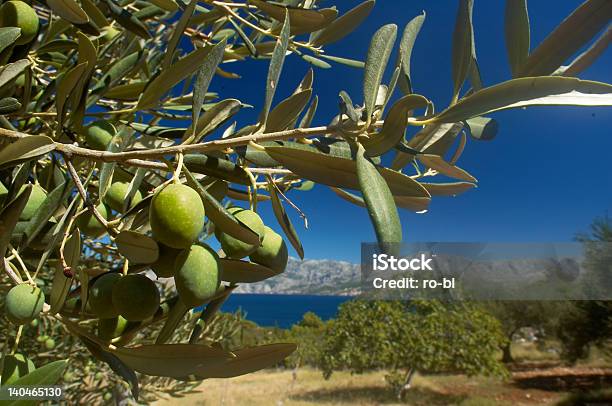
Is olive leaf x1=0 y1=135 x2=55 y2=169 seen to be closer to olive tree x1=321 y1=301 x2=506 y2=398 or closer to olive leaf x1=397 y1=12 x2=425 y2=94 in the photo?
olive leaf x1=397 y1=12 x2=425 y2=94

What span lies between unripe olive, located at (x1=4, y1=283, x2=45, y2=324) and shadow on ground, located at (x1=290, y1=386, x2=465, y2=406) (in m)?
15.0

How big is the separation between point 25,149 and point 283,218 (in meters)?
0.39

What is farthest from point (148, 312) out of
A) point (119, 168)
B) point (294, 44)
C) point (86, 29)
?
point (294, 44)

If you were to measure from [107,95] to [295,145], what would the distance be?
598mm

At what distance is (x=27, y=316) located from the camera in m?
0.77

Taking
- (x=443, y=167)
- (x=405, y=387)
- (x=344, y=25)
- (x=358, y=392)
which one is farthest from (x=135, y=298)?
(x=358, y=392)

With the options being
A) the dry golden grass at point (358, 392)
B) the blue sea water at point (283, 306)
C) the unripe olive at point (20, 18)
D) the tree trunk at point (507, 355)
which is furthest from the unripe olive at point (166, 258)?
the blue sea water at point (283, 306)

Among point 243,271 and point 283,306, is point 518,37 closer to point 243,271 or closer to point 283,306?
point 243,271

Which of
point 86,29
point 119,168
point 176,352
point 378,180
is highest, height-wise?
point 86,29

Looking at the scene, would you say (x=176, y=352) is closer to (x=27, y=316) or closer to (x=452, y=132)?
(x=27, y=316)

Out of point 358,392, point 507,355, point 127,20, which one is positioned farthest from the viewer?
point 507,355

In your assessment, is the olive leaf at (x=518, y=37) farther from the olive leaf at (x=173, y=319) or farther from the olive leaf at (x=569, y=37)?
the olive leaf at (x=173, y=319)

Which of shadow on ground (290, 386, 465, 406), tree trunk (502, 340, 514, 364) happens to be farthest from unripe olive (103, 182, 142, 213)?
tree trunk (502, 340, 514, 364)

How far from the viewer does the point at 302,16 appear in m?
1.13
